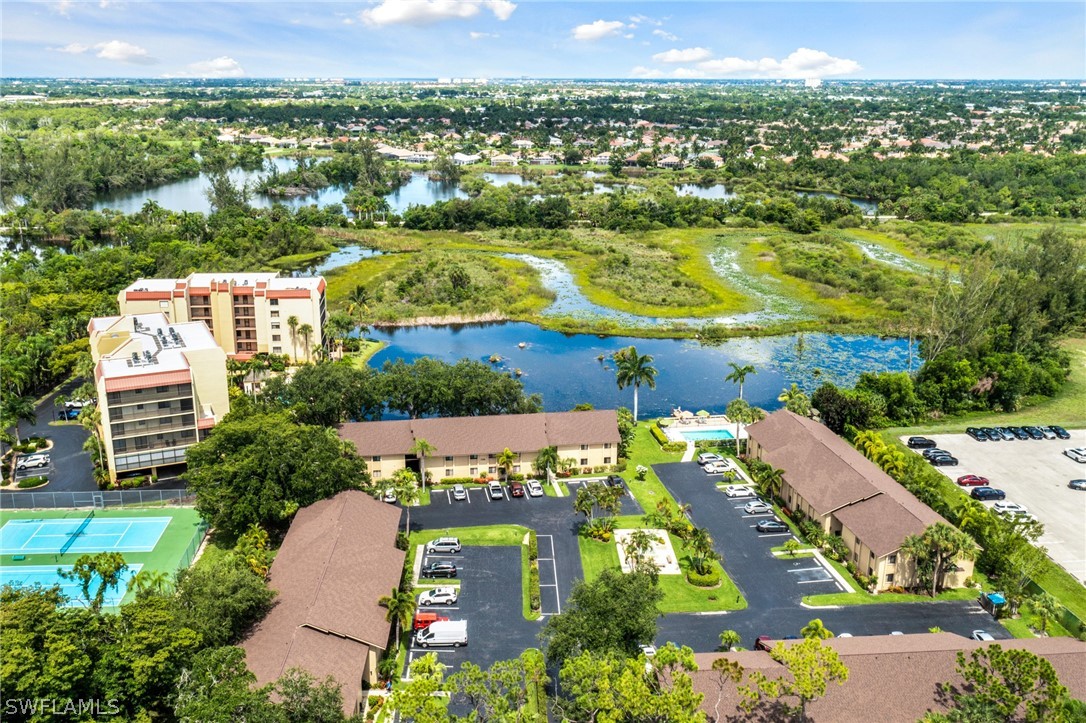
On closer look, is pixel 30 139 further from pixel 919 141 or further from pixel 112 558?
pixel 919 141

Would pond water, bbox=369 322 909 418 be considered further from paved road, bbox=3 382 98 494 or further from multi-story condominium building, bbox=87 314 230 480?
paved road, bbox=3 382 98 494

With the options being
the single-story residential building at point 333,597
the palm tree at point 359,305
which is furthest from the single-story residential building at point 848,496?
the palm tree at point 359,305

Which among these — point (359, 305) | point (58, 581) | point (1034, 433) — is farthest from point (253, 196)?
point (1034, 433)

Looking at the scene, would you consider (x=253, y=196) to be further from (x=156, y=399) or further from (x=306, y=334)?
(x=156, y=399)

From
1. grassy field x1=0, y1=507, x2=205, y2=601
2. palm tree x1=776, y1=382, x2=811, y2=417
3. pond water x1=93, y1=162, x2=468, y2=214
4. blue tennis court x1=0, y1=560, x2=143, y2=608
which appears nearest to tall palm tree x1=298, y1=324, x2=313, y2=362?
grassy field x1=0, y1=507, x2=205, y2=601

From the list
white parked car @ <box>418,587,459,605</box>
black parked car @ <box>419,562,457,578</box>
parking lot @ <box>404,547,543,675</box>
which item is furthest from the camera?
black parked car @ <box>419,562,457,578</box>

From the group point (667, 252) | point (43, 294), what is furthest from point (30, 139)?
point (667, 252)
